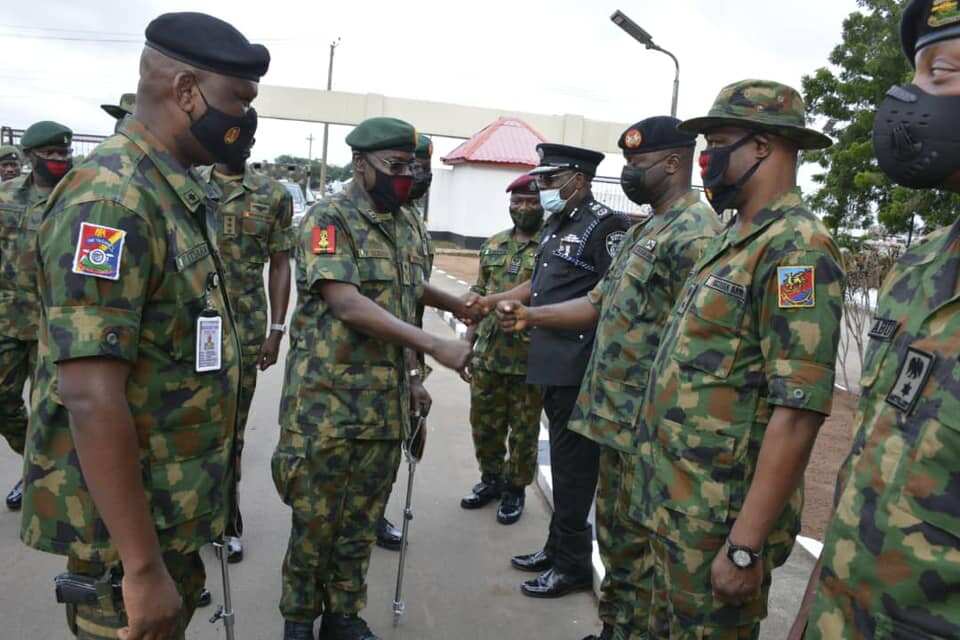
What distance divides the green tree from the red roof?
1483cm

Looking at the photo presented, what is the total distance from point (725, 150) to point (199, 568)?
6.69ft

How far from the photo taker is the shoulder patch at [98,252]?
1.61 m

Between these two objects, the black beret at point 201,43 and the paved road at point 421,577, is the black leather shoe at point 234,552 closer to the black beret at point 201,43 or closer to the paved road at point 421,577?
the paved road at point 421,577

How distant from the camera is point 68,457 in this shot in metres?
1.77

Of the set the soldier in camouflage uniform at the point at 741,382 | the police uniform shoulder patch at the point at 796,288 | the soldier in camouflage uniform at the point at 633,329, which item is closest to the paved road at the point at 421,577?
the soldier in camouflage uniform at the point at 633,329

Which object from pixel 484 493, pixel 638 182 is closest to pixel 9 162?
pixel 484 493

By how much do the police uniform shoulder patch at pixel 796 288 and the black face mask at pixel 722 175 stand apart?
1.26 feet

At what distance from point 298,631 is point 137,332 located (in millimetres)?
1959

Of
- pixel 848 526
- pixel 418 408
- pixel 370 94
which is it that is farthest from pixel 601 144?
pixel 848 526

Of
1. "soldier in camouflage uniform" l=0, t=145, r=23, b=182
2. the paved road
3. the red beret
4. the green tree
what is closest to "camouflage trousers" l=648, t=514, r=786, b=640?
the paved road

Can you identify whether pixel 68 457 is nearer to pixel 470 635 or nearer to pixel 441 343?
pixel 441 343

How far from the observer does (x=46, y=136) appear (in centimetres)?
473

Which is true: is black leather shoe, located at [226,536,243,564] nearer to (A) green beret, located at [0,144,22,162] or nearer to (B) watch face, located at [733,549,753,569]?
(B) watch face, located at [733,549,753,569]

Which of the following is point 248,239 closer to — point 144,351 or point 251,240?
point 251,240
